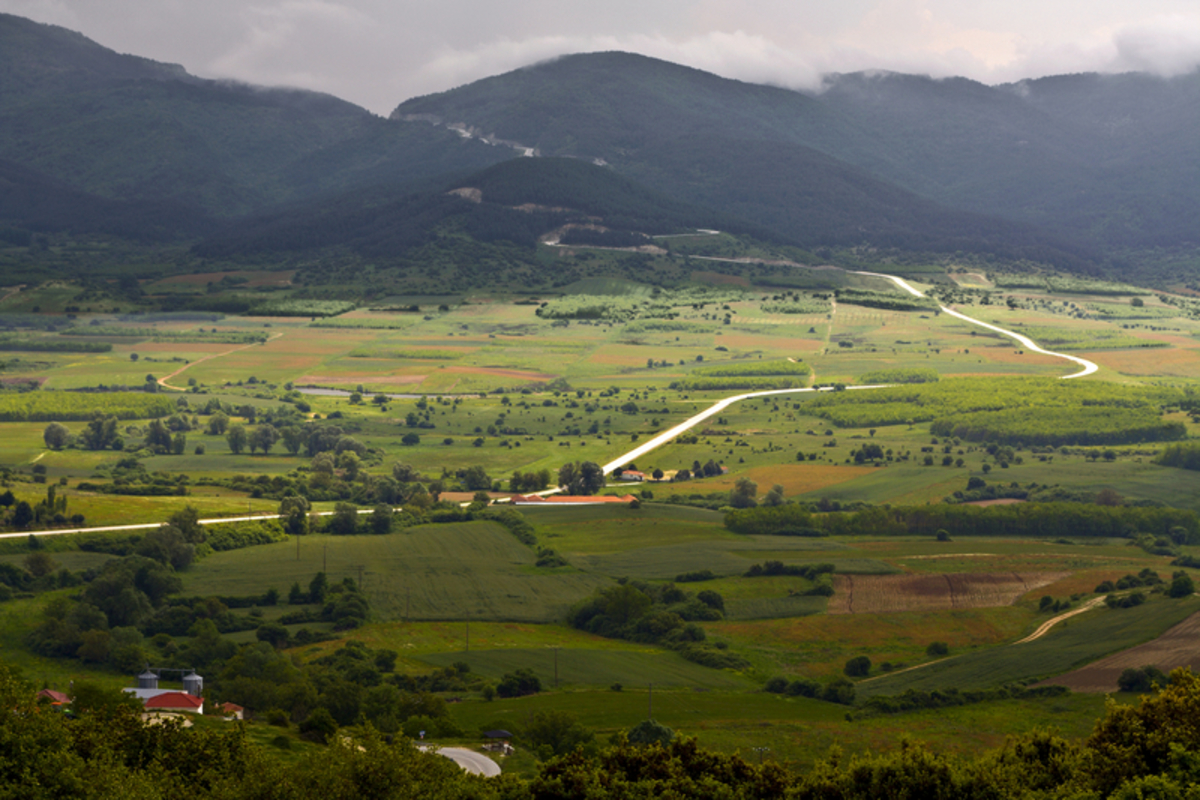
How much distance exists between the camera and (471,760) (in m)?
64.2

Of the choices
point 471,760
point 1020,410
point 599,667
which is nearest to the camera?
point 471,760

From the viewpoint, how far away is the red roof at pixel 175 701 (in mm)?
70000

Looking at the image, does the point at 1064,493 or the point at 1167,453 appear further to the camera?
the point at 1167,453

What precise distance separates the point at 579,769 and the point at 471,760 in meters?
17.0

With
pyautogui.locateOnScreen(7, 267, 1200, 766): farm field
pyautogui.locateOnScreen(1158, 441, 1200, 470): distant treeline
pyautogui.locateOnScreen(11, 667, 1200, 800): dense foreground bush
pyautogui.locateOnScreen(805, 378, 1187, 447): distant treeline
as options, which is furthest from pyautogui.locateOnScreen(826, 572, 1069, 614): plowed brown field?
pyautogui.locateOnScreen(805, 378, 1187, 447): distant treeline

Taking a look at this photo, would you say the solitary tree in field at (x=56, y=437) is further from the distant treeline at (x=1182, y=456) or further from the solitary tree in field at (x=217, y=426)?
the distant treeline at (x=1182, y=456)

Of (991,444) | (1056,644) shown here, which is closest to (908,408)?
(991,444)

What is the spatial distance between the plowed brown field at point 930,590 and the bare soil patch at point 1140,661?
14.2 metres

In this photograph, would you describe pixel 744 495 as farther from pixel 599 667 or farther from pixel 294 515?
pixel 599 667

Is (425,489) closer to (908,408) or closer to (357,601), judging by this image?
(357,601)

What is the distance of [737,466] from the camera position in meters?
147

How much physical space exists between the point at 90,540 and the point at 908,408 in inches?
4477

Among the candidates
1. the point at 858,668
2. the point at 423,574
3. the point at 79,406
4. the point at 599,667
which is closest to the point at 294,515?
the point at 423,574

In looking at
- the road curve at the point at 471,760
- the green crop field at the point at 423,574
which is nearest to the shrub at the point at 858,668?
the green crop field at the point at 423,574
